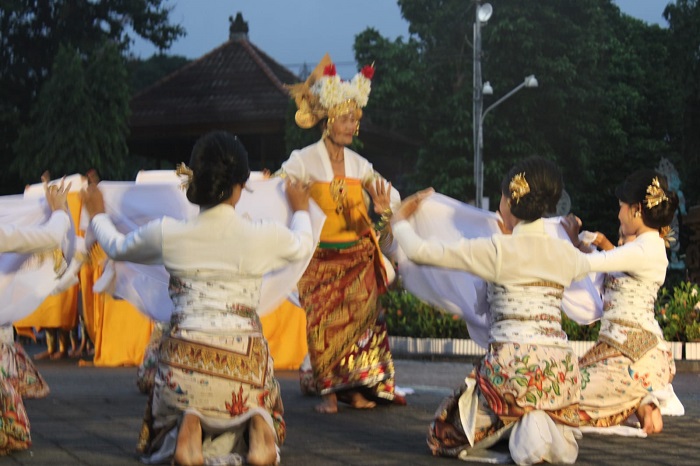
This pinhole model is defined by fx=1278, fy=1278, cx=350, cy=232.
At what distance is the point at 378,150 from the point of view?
37531 mm

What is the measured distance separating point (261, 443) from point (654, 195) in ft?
10.0

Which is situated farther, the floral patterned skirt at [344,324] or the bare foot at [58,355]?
the bare foot at [58,355]

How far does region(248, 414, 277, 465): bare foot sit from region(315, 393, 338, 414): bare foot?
2.45 m

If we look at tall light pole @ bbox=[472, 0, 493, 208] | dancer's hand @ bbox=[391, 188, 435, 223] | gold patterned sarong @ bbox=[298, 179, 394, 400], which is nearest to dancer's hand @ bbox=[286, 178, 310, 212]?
dancer's hand @ bbox=[391, 188, 435, 223]

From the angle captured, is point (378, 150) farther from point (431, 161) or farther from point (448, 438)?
point (448, 438)

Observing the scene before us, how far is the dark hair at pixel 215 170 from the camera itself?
582 centimetres

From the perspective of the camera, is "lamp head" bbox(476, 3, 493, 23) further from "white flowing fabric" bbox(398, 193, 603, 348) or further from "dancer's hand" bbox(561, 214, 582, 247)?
"dancer's hand" bbox(561, 214, 582, 247)

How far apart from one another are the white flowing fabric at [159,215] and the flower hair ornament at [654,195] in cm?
190

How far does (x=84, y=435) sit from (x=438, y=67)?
130 ft

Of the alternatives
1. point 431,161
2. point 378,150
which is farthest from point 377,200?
point 431,161

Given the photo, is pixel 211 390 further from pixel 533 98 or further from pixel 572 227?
pixel 533 98

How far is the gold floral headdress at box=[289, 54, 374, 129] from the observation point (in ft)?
27.0

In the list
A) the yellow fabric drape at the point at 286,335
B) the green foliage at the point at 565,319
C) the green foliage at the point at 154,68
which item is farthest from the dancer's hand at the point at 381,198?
the green foliage at the point at 154,68

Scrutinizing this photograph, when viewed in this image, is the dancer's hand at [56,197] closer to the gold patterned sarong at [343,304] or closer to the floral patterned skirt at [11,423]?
the floral patterned skirt at [11,423]
